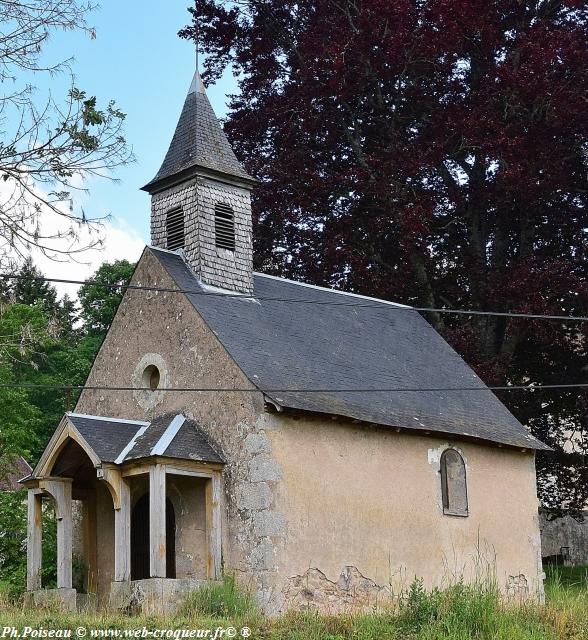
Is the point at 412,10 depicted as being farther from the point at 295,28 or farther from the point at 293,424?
the point at 293,424

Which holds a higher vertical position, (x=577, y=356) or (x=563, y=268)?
(x=563, y=268)

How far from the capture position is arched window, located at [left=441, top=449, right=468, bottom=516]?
21.2 metres

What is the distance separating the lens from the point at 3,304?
1207 cm

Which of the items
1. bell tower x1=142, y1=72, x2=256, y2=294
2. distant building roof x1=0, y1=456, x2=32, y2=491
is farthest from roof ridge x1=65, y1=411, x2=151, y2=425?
distant building roof x1=0, y1=456, x2=32, y2=491

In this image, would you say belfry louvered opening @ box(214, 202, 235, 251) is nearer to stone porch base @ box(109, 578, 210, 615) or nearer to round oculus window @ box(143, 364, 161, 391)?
round oculus window @ box(143, 364, 161, 391)

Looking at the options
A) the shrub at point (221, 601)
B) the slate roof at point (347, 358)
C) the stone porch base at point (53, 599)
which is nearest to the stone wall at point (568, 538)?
the slate roof at point (347, 358)

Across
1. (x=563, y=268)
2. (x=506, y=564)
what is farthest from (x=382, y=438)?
(x=563, y=268)

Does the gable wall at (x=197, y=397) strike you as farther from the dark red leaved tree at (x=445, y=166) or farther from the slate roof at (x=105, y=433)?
the dark red leaved tree at (x=445, y=166)

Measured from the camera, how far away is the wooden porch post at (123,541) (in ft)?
59.3

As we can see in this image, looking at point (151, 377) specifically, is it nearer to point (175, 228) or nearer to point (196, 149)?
point (175, 228)

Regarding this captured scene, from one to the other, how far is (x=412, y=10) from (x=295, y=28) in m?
4.37

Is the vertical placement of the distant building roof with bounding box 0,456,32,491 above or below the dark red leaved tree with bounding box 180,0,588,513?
below

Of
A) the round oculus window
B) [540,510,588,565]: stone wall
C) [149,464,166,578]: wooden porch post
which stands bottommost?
[540,510,588,565]: stone wall

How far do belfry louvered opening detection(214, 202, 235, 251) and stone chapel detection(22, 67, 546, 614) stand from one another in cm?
3
